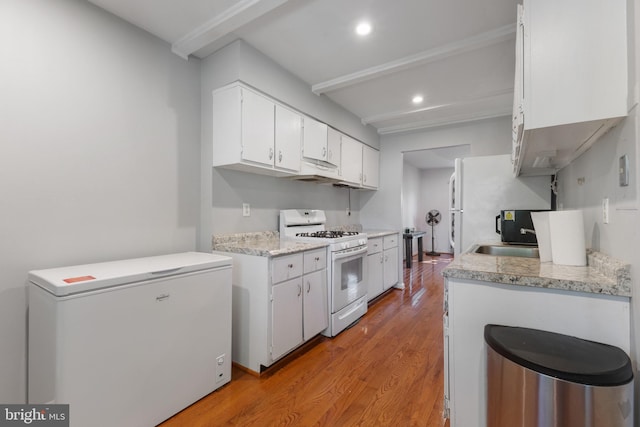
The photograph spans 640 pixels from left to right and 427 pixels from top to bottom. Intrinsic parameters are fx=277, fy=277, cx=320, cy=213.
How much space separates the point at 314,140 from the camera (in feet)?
10.1

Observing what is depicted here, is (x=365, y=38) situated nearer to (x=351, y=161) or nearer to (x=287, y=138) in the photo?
(x=287, y=138)

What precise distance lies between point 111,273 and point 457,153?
623 centimetres

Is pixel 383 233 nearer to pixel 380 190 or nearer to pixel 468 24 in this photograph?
pixel 380 190

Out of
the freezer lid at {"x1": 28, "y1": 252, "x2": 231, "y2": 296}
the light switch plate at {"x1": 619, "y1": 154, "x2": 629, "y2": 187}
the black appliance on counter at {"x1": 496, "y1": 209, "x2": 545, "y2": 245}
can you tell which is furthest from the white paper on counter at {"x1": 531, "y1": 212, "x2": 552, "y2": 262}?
the freezer lid at {"x1": 28, "y1": 252, "x2": 231, "y2": 296}

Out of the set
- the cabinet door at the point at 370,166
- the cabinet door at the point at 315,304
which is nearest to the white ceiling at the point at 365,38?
the cabinet door at the point at 370,166

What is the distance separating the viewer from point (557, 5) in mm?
1092

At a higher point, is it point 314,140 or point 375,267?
point 314,140

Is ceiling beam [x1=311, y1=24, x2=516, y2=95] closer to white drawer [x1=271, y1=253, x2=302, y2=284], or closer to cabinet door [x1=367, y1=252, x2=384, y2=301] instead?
white drawer [x1=271, y1=253, x2=302, y2=284]

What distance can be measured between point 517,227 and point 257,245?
7.77 feet

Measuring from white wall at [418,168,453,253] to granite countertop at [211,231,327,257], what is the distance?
6444mm

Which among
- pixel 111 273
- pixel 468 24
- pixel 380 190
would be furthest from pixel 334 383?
pixel 380 190

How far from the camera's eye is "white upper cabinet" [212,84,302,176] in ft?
7.37

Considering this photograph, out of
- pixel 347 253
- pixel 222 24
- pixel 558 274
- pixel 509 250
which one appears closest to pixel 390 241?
pixel 347 253

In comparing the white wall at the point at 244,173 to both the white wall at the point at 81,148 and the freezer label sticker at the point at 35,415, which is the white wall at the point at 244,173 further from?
the freezer label sticker at the point at 35,415
